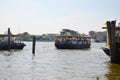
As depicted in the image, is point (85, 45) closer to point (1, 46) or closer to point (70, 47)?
point (70, 47)

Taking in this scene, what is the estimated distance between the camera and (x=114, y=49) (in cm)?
3612

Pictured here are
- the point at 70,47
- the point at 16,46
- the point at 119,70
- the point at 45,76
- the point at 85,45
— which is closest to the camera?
the point at 45,76

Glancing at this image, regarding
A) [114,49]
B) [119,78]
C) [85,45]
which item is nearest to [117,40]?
[114,49]

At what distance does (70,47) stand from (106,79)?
61.1 metres

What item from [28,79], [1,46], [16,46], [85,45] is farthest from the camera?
[85,45]

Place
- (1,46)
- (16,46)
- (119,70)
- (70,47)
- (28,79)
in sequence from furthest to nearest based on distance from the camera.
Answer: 1. (70,47)
2. (16,46)
3. (1,46)
4. (119,70)
5. (28,79)

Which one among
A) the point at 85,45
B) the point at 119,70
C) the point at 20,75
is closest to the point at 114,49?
the point at 119,70

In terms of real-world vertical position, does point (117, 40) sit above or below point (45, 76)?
above

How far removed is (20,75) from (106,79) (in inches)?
298

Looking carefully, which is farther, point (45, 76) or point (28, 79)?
point (45, 76)

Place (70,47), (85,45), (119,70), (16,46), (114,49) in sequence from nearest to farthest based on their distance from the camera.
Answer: (119,70) → (114,49) → (16,46) → (70,47) → (85,45)

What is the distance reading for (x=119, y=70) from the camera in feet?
105

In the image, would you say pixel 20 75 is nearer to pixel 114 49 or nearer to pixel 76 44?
pixel 114 49

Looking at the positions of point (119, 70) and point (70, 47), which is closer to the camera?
point (119, 70)
